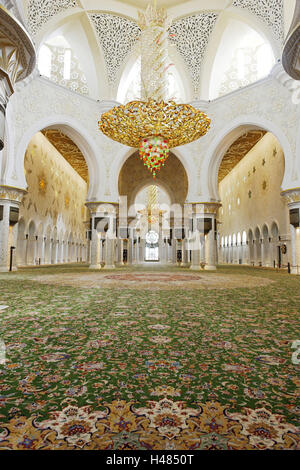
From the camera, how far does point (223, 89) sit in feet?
36.1

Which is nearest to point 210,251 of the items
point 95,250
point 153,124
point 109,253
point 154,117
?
point 109,253

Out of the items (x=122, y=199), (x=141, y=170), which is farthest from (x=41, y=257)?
(x=141, y=170)

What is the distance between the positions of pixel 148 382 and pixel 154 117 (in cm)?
678

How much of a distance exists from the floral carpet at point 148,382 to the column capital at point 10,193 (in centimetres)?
614

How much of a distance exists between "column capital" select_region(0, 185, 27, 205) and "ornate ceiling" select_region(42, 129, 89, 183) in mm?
5713

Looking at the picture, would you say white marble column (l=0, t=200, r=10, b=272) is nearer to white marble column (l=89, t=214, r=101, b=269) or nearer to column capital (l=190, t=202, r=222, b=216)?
white marble column (l=89, t=214, r=101, b=269)

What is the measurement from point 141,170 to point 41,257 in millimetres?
7491

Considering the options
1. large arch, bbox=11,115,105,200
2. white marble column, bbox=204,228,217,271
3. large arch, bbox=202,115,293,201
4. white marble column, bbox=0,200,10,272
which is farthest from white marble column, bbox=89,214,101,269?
large arch, bbox=202,115,293,201

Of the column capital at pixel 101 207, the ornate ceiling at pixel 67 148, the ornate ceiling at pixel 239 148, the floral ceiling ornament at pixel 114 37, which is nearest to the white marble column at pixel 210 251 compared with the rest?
Answer: the column capital at pixel 101 207

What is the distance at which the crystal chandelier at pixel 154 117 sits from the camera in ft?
23.1

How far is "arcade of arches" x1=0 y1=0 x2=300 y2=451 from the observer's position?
972 mm

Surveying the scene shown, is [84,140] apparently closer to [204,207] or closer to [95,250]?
[95,250]

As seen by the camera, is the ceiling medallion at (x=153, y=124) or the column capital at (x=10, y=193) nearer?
the ceiling medallion at (x=153, y=124)

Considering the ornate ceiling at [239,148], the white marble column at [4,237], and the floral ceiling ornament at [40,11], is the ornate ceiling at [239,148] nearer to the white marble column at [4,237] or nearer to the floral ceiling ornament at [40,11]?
the floral ceiling ornament at [40,11]
